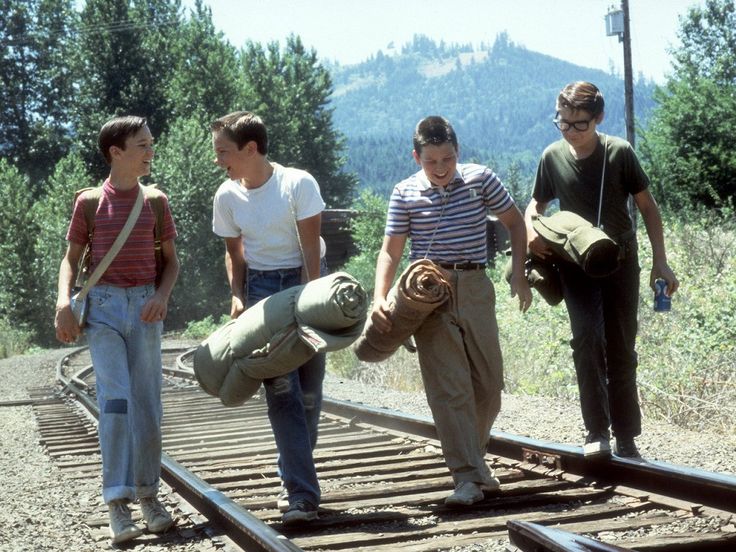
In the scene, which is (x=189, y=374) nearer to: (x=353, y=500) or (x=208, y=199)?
(x=353, y=500)

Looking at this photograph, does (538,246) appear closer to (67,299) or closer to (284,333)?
(284,333)

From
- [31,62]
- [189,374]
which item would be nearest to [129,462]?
[189,374]

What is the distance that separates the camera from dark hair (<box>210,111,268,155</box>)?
4984 millimetres

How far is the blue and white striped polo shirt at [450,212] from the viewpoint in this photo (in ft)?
16.9

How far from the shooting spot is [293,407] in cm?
501

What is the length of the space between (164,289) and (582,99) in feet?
7.53

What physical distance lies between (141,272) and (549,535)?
7.90 ft

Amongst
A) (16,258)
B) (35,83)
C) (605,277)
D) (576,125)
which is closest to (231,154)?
(576,125)

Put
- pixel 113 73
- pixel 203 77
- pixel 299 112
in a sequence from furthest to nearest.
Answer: pixel 299 112
pixel 203 77
pixel 113 73

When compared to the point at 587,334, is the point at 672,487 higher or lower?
lower

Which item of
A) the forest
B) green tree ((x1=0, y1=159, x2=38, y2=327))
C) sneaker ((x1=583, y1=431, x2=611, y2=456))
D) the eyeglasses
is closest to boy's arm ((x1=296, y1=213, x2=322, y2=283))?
the eyeglasses

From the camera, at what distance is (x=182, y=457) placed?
7645mm

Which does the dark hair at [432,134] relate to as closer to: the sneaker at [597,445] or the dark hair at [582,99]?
the dark hair at [582,99]

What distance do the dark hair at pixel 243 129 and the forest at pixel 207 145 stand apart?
460 cm
